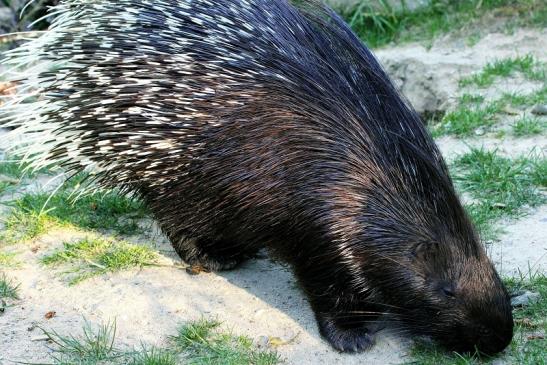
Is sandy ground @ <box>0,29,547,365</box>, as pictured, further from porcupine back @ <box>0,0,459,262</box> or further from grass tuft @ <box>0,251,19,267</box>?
porcupine back @ <box>0,0,459,262</box>

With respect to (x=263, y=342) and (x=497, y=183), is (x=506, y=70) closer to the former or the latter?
(x=497, y=183)

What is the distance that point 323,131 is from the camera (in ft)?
9.96

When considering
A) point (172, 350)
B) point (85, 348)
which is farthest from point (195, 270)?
point (85, 348)

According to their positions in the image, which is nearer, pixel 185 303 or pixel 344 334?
pixel 344 334

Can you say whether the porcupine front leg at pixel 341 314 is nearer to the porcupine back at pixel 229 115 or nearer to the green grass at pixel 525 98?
the porcupine back at pixel 229 115

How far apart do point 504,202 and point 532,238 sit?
0.38 m

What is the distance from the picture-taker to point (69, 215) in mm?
4004

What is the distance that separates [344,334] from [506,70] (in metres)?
3.10

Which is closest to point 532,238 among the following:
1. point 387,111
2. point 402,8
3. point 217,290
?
point 387,111

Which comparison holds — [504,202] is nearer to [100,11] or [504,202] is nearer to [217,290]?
[217,290]

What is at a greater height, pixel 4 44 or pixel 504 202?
pixel 504 202

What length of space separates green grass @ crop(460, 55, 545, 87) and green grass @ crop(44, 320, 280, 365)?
305 cm

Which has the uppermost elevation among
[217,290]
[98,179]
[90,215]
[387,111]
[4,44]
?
[387,111]

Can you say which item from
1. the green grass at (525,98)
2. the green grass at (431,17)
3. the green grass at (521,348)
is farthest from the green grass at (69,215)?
the green grass at (431,17)
